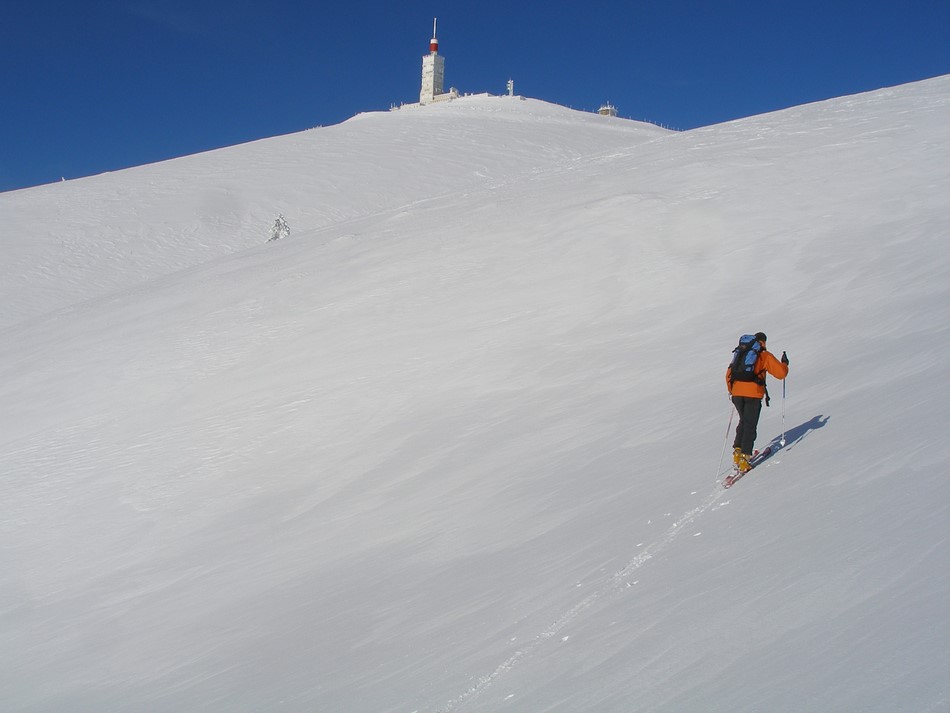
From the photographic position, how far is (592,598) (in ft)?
16.0

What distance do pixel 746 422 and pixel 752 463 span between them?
34 cm

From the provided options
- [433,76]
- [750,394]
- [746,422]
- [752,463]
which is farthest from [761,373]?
[433,76]

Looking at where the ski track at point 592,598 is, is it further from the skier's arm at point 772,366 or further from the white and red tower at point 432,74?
the white and red tower at point 432,74

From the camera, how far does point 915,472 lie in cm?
498

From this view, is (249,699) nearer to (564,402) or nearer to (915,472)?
(915,472)

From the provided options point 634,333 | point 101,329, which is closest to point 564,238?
point 634,333


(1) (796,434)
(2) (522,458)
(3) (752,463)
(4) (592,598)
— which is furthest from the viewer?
(2) (522,458)

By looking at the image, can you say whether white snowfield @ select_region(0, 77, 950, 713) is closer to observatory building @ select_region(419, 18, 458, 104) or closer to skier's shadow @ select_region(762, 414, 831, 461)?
skier's shadow @ select_region(762, 414, 831, 461)

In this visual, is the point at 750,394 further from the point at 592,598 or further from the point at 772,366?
the point at 592,598

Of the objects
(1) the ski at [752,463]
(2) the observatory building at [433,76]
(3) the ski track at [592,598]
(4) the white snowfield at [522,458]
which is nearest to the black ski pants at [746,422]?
(1) the ski at [752,463]

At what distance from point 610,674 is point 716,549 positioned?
1384mm

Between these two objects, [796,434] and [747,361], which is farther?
[796,434]

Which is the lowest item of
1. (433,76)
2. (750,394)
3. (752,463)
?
(752,463)

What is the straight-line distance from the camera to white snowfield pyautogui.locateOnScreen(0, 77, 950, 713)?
416cm
